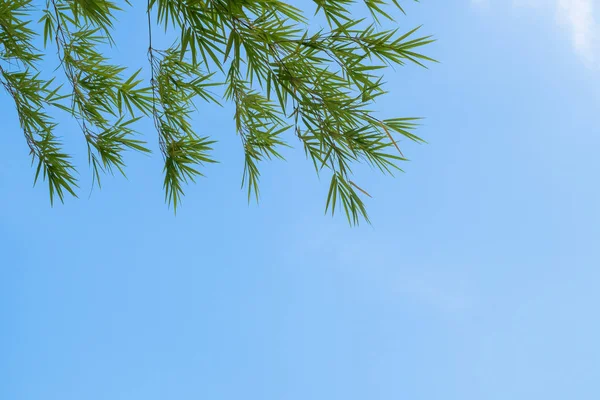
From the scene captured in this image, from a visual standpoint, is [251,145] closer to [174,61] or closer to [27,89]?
[174,61]

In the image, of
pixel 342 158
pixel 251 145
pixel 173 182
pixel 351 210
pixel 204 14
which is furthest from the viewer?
pixel 173 182

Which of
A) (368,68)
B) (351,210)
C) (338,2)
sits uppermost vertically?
(338,2)

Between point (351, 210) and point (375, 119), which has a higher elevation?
point (375, 119)

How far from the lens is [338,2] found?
2143mm

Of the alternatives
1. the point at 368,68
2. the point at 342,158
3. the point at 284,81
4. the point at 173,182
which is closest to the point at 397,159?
the point at 342,158

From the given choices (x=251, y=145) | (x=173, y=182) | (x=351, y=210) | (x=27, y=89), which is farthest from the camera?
(x=27, y=89)

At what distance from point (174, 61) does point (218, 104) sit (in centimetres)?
57

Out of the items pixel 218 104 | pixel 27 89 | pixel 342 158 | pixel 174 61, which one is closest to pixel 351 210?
pixel 342 158

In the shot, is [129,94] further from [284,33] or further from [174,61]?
[284,33]

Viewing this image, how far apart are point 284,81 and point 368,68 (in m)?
0.29

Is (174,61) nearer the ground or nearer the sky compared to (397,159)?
nearer the sky

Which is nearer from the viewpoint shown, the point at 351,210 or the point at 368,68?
the point at 368,68

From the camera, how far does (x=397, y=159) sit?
2338 mm

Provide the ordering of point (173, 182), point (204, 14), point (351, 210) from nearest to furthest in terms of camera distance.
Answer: point (204, 14)
point (351, 210)
point (173, 182)
